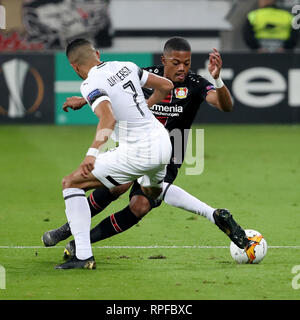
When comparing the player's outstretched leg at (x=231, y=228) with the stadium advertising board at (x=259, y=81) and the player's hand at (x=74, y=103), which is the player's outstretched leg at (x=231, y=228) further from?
the stadium advertising board at (x=259, y=81)

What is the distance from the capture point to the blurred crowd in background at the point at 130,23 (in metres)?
23.8

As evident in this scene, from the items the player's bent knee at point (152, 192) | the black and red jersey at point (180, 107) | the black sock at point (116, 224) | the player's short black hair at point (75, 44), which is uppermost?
the player's short black hair at point (75, 44)

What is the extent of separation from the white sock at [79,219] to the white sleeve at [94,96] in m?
0.75

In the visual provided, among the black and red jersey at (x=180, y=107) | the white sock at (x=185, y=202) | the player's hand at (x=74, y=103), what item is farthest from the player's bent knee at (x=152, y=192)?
the player's hand at (x=74, y=103)

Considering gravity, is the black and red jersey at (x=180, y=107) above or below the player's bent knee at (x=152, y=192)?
above

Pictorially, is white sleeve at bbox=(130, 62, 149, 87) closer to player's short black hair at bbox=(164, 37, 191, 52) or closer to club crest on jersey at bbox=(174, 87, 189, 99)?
player's short black hair at bbox=(164, 37, 191, 52)

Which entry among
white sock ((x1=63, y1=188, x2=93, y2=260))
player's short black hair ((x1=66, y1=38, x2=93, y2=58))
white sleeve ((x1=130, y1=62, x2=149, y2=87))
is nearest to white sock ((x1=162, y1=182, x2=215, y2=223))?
white sock ((x1=63, y1=188, x2=93, y2=260))

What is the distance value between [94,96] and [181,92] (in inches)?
62.9

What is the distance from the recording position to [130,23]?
24188mm

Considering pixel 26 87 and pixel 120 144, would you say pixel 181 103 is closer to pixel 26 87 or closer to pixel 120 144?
pixel 120 144

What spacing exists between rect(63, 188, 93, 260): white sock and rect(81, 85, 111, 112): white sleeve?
754mm

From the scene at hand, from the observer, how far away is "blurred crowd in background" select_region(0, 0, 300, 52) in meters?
23.8
